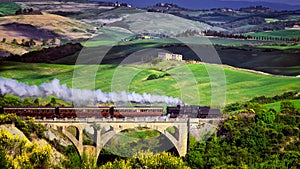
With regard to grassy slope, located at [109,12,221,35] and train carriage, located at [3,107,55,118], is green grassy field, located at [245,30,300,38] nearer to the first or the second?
grassy slope, located at [109,12,221,35]

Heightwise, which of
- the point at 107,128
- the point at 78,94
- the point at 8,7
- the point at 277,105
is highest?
the point at 8,7

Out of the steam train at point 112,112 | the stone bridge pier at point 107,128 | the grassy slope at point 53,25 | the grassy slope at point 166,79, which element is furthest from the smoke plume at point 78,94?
the grassy slope at point 53,25

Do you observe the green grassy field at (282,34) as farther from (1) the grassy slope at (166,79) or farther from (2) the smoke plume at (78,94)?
(2) the smoke plume at (78,94)

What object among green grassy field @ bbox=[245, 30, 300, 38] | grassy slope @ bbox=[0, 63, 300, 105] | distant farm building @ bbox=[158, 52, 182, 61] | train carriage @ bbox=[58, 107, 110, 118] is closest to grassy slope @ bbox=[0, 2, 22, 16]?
grassy slope @ bbox=[0, 63, 300, 105]

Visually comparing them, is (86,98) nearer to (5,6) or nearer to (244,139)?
(244,139)

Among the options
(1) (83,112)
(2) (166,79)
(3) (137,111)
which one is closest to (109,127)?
(1) (83,112)

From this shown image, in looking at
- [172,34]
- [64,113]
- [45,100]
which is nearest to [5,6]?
[172,34]

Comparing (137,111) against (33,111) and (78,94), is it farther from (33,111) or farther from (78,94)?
(78,94)
